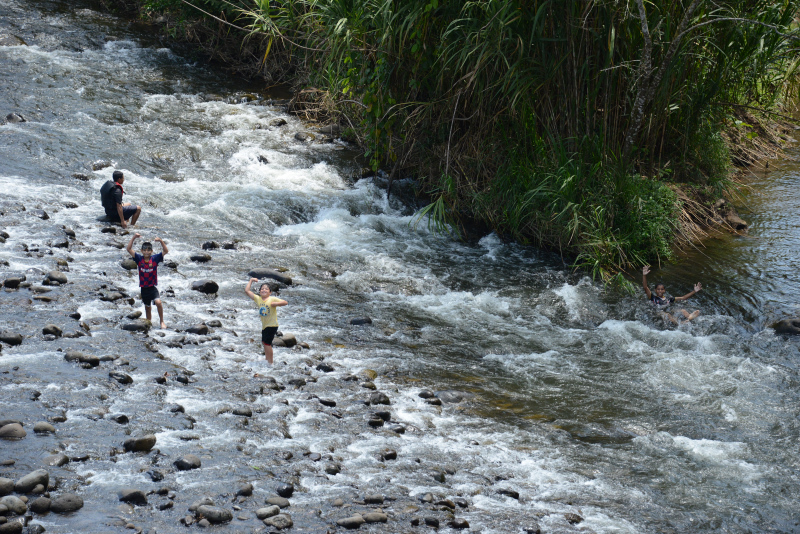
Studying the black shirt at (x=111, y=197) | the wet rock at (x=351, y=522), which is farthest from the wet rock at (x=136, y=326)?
the wet rock at (x=351, y=522)

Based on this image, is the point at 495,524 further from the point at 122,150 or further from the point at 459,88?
the point at 122,150

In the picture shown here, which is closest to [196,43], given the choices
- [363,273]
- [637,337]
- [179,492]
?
[363,273]

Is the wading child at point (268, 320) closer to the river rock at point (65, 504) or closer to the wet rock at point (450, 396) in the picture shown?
the wet rock at point (450, 396)

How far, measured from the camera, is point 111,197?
9.75 meters

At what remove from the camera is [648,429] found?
21.6 feet

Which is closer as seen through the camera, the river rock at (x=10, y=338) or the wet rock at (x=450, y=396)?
the river rock at (x=10, y=338)

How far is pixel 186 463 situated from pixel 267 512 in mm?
818

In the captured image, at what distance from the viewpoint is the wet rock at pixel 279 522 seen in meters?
4.69

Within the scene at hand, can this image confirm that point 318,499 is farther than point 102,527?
Yes

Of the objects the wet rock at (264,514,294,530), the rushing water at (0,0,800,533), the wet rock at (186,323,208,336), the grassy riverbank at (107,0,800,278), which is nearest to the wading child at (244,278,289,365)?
the rushing water at (0,0,800,533)

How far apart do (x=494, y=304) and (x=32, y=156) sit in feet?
25.8

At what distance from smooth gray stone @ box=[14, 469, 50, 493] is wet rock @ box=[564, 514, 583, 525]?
369cm

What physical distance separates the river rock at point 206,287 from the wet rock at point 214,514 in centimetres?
404

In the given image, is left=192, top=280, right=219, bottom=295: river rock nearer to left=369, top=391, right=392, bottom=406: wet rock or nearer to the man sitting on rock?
the man sitting on rock
